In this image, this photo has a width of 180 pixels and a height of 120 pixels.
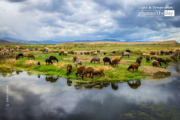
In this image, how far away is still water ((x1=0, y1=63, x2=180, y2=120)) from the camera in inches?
313

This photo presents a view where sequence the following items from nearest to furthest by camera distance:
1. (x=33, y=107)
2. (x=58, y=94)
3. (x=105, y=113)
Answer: (x=105, y=113) → (x=33, y=107) → (x=58, y=94)

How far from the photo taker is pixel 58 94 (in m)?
11.0

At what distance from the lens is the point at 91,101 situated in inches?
382

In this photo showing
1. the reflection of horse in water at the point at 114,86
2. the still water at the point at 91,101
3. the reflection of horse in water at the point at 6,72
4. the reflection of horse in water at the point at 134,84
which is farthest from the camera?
the reflection of horse in water at the point at 6,72

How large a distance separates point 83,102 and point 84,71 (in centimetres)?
566

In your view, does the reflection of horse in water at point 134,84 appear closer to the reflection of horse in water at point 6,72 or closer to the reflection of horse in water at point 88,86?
the reflection of horse in water at point 88,86

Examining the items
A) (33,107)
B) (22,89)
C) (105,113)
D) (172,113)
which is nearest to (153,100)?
(172,113)

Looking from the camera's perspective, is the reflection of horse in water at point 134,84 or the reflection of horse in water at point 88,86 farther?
the reflection of horse in water at point 134,84

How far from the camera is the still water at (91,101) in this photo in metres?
7.96

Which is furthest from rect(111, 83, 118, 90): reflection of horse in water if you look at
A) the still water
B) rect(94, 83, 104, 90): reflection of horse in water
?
rect(94, 83, 104, 90): reflection of horse in water

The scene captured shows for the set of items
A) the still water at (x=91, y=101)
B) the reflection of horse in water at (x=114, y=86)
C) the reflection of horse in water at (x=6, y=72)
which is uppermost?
the reflection of horse in water at (x=6, y=72)

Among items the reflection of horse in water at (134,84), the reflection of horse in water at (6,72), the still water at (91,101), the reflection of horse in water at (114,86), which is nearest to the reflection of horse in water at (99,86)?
the still water at (91,101)

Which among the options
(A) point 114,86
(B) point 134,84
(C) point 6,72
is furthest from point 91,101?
(C) point 6,72

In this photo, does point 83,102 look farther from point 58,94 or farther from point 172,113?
point 172,113
